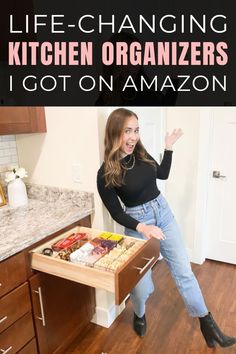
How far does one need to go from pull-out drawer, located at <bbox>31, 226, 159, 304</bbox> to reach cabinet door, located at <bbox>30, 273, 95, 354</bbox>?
139 millimetres

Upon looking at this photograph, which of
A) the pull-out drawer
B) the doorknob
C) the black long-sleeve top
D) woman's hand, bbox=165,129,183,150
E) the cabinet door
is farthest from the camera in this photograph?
the doorknob

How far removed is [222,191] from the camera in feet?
7.68

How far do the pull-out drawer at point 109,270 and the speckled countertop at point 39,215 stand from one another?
92 millimetres

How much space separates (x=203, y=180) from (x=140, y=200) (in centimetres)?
96

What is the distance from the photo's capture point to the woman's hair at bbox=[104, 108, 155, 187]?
143cm

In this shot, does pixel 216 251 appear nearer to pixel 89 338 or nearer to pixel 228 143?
pixel 228 143

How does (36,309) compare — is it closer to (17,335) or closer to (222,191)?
(17,335)

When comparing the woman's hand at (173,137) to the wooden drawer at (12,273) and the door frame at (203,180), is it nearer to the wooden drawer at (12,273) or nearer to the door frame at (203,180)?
the door frame at (203,180)

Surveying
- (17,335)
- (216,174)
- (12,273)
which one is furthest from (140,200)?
(216,174)

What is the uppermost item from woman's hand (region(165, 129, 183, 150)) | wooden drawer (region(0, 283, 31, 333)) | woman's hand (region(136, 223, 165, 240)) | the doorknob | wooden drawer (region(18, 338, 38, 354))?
woman's hand (region(165, 129, 183, 150))

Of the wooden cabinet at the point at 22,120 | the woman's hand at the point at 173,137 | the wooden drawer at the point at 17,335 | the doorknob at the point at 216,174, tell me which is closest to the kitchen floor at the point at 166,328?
the wooden drawer at the point at 17,335

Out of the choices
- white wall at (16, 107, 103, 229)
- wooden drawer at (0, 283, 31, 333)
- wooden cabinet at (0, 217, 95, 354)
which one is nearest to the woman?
white wall at (16, 107, 103, 229)

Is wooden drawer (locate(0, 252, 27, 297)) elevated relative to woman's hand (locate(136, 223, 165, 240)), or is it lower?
lower

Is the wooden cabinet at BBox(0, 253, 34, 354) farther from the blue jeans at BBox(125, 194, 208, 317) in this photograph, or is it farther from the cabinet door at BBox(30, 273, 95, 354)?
the blue jeans at BBox(125, 194, 208, 317)
